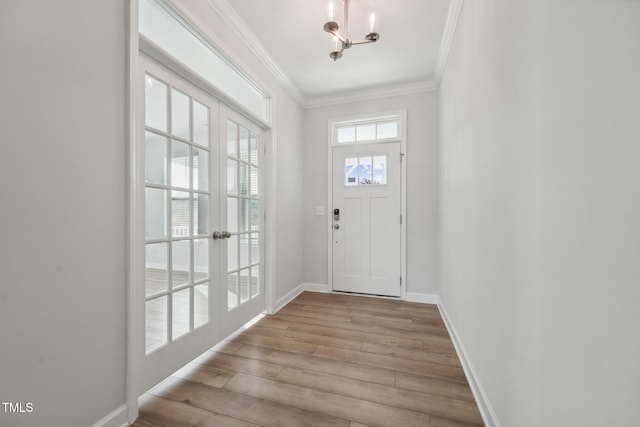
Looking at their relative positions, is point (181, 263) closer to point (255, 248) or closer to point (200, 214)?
point (200, 214)

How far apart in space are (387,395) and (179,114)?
2.29m

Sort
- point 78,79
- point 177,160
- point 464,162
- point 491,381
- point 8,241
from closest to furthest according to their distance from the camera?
point 8,241 → point 78,79 → point 491,381 → point 177,160 → point 464,162

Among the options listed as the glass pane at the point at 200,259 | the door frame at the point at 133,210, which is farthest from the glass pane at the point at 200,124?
the glass pane at the point at 200,259

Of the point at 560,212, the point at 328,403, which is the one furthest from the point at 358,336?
the point at 560,212

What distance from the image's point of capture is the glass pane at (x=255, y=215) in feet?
8.53

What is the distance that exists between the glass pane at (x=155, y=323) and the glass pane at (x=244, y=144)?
139 cm

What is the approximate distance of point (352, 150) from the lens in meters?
3.50

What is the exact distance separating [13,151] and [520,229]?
Result: 1.93m

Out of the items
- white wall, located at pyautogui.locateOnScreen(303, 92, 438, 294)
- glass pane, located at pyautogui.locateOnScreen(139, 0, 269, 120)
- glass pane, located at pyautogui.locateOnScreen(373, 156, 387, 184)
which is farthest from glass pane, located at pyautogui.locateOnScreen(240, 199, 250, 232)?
white wall, located at pyautogui.locateOnScreen(303, 92, 438, 294)

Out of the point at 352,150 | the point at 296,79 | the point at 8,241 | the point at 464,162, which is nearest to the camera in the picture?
the point at 8,241

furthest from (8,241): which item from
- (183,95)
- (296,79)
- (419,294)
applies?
(419,294)

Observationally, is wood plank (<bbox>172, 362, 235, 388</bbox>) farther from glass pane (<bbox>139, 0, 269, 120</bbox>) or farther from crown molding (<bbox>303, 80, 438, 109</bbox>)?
crown molding (<bbox>303, 80, 438, 109</bbox>)

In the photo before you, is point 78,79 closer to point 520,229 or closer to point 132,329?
point 132,329

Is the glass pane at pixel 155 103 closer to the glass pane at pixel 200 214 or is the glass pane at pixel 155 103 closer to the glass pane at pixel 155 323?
the glass pane at pixel 200 214
